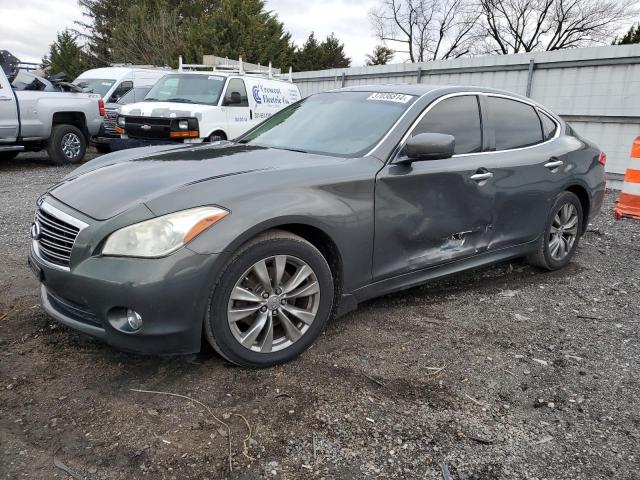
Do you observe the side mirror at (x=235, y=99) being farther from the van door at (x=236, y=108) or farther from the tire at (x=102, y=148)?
the tire at (x=102, y=148)

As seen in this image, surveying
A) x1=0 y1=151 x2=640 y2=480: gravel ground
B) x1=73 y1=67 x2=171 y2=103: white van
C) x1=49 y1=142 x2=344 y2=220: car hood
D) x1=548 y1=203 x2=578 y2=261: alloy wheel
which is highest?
x1=73 y1=67 x2=171 y2=103: white van

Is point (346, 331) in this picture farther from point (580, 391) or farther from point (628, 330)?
point (628, 330)

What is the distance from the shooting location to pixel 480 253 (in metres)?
3.87

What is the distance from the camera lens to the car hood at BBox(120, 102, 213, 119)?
9.17 meters

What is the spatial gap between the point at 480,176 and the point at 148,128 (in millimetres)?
7296

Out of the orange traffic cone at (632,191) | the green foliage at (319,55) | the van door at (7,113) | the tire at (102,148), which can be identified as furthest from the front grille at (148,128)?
the green foliage at (319,55)

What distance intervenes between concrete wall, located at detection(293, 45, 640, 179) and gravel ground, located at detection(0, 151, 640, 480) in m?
6.98

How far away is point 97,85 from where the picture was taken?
13.6 meters

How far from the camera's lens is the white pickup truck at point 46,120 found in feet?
31.3

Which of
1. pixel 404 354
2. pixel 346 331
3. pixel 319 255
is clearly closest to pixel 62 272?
pixel 319 255

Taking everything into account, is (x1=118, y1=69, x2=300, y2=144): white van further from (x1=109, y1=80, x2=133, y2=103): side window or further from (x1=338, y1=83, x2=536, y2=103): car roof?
(x1=338, y1=83, x2=536, y2=103): car roof

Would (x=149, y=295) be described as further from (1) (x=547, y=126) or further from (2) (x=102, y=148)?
(2) (x=102, y=148)

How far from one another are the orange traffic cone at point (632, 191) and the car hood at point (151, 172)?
5403 millimetres

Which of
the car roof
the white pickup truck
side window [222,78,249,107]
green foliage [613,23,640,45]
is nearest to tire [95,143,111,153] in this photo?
the white pickup truck
